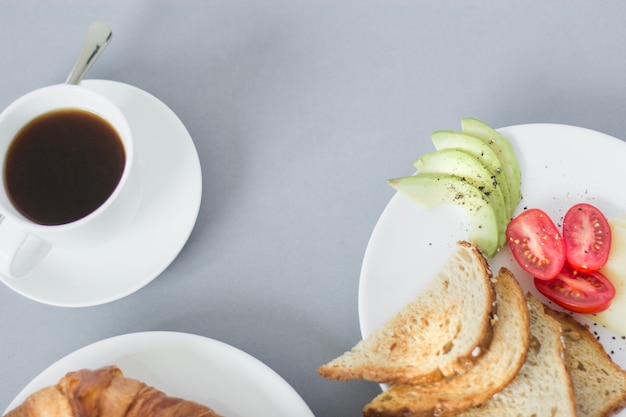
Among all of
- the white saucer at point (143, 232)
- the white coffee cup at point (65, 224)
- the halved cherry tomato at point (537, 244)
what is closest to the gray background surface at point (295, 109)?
the white saucer at point (143, 232)

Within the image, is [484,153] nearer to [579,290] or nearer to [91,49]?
[579,290]

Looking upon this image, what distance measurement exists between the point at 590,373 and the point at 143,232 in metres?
1.16

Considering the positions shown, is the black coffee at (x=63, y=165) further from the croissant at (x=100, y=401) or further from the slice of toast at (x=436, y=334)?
the slice of toast at (x=436, y=334)

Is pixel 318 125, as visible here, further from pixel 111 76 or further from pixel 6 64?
pixel 6 64

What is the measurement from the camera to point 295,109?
1.98m

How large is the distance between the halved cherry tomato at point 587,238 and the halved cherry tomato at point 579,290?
0.03 meters

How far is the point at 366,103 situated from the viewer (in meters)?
1.99

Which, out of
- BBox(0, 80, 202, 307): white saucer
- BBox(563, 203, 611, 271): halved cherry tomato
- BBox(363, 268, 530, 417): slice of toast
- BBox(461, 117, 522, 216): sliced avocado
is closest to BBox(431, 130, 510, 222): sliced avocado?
BBox(461, 117, 522, 216): sliced avocado

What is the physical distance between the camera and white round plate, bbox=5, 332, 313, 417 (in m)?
1.57

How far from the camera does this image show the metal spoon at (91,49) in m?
1.77

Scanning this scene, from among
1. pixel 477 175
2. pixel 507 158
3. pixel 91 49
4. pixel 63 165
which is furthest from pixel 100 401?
pixel 507 158

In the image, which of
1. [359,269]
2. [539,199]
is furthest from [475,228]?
[359,269]

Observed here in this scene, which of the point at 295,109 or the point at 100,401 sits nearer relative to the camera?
the point at 100,401

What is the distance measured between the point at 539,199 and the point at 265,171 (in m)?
0.75
